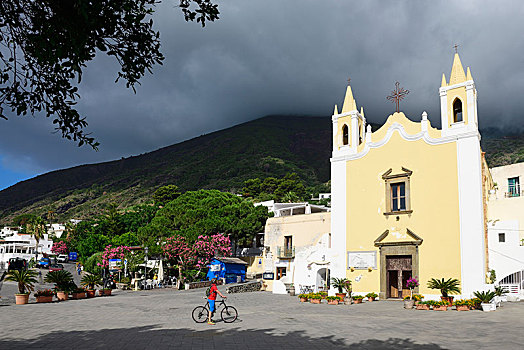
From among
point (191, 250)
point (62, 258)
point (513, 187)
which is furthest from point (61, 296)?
point (62, 258)

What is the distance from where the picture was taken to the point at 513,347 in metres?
9.41

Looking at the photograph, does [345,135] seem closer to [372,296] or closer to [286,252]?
[372,296]

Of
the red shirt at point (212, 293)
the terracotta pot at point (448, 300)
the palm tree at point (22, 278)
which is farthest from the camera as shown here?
the palm tree at point (22, 278)

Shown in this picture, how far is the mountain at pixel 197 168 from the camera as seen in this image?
4524 inches

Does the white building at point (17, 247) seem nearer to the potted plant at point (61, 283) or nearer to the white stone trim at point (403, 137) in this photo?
the potted plant at point (61, 283)

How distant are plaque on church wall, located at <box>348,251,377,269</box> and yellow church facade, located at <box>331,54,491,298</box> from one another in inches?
2.1

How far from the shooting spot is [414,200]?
908 inches

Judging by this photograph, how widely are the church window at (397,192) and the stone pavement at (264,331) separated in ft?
24.6

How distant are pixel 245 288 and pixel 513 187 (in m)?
23.1

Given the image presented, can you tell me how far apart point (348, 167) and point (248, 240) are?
18433 mm

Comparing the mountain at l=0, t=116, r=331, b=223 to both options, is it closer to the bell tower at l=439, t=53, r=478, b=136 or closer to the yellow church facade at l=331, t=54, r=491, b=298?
the yellow church facade at l=331, t=54, r=491, b=298

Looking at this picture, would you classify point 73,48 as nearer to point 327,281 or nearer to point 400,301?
point 400,301

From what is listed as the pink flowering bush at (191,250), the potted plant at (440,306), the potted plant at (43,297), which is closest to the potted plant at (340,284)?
the potted plant at (440,306)

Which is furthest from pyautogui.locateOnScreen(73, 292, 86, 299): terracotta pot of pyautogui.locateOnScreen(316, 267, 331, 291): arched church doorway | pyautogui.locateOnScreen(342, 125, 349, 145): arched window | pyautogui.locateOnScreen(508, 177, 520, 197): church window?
pyautogui.locateOnScreen(508, 177, 520, 197): church window
